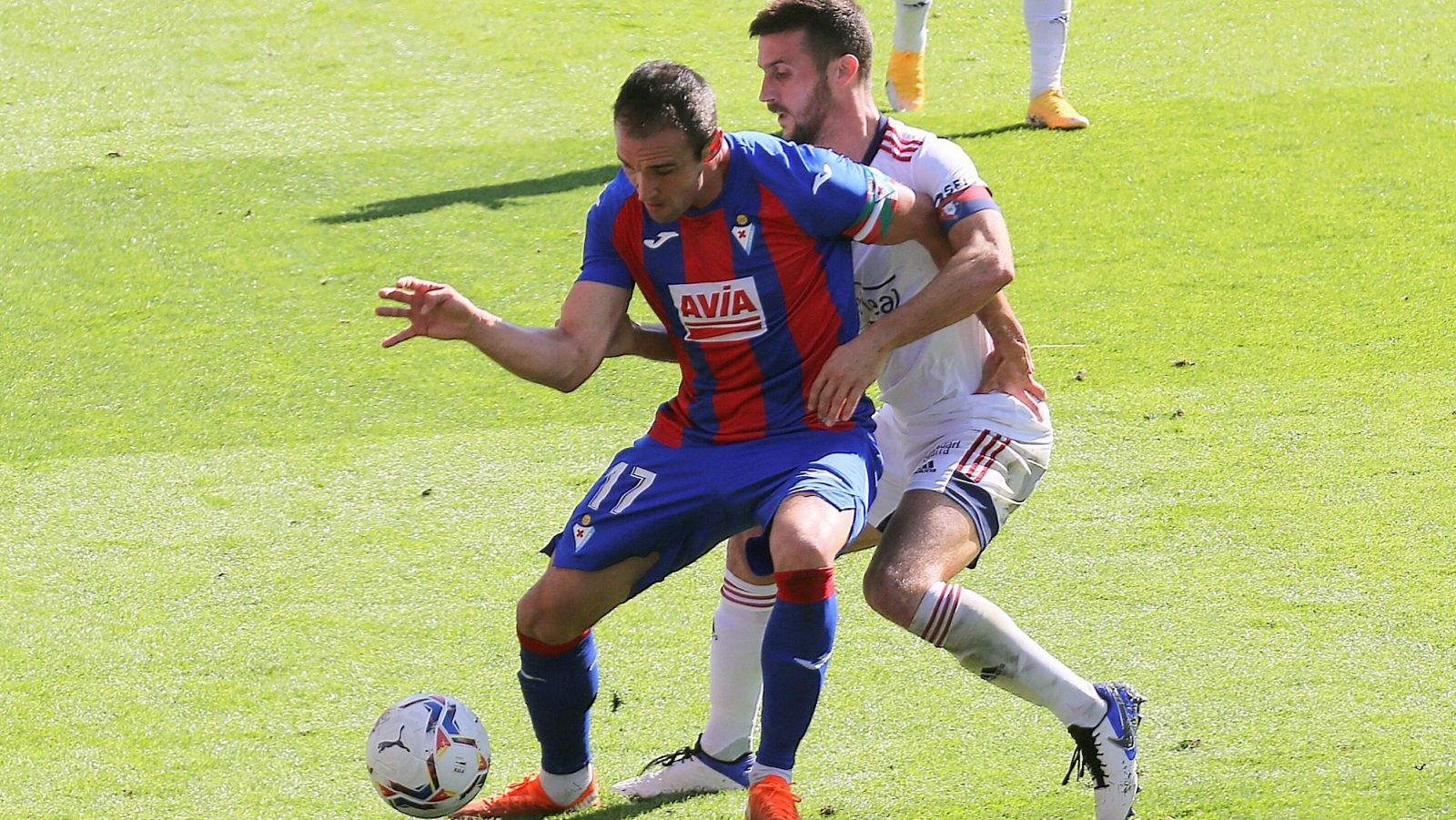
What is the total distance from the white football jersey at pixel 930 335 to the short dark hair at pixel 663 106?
62 centimetres

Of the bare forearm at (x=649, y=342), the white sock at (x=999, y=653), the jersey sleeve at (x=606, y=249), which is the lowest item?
the white sock at (x=999, y=653)

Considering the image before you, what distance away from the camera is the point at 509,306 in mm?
7863

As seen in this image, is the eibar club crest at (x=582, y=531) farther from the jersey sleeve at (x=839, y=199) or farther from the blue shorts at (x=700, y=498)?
the jersey sleeve at (x=839, y=199)

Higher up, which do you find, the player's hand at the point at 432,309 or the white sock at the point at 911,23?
the player's hand at the point at 432,309

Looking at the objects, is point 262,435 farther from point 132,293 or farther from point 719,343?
point 719,343

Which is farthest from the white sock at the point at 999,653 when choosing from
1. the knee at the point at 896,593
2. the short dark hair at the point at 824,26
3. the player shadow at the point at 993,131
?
the player shadow at the point at 993,131

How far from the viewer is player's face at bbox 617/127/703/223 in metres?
3.79

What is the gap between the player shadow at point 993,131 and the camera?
386 inches

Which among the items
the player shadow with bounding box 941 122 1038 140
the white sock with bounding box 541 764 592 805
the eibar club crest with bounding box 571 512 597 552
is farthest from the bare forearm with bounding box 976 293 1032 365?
the player shadow with bounding box 941 122 1038 140

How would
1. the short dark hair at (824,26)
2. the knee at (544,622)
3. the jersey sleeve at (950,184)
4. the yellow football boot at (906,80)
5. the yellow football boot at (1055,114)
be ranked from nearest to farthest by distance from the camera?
the knee at (544,622) < the jersey sleeve at (950,184) < the short dark hair at (824,26) < the yellow football boot at (1055,114) < the yellow football boot at (906,80)

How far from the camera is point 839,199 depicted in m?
3.94

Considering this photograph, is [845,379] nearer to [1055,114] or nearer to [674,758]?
[674,758]

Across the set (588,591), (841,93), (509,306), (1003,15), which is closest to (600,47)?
(1003,15)

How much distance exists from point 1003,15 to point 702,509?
8803 mm
